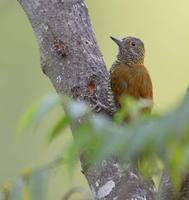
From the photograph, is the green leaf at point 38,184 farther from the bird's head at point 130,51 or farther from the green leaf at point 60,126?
the bird's head at point 130,51

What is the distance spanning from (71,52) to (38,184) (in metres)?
1.03

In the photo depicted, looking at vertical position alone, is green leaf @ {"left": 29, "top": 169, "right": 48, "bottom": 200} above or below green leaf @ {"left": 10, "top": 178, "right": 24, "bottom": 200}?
above

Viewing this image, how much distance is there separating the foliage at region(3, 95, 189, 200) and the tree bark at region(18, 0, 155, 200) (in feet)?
2.87

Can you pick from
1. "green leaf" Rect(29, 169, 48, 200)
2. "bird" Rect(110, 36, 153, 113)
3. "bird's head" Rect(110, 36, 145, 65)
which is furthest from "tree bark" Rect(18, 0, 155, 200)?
"green leaf" Rect(29, 169, 48, 200)

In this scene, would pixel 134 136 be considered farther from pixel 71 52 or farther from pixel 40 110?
pixel 71 52

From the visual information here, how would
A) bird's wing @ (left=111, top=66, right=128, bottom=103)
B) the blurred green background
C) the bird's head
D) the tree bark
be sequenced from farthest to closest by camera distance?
the blurred green background → the bird's head → bird's wing @ (left=111, top=66, right=128, bottom=103) → the tree bark

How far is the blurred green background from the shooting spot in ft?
13.8

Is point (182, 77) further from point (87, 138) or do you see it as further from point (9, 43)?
point (87, 138)

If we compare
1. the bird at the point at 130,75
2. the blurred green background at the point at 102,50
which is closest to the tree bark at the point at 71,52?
the bird at the point at 130,75

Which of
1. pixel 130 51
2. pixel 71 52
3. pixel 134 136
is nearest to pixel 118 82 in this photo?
pixel 130 51

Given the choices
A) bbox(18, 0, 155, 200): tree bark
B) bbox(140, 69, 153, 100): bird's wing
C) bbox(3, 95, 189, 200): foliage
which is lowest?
bbox(140, 69, 153, 100): bird's wing

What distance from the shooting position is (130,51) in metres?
2.84

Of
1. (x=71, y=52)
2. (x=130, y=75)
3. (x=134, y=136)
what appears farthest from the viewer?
(x=130, y=75)

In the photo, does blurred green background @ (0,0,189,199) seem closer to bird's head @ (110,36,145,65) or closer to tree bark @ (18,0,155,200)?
bird's head @ (110,36,145,65)
